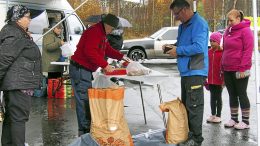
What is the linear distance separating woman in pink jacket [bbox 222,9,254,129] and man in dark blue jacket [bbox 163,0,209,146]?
137 cm

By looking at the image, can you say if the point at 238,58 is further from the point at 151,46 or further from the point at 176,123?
the point at 151,46

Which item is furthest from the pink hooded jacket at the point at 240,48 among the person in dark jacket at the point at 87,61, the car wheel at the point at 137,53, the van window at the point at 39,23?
the car wheel at the point at 137,53

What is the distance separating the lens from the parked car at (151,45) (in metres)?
20.8

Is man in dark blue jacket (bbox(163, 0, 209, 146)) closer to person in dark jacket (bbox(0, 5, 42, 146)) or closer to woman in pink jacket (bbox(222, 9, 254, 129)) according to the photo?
woman in pink jacket (bbox(222, 9, 254, 129))

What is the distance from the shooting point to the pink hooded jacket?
6.62 metres

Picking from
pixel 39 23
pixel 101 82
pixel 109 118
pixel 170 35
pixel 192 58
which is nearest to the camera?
pixel 109 118

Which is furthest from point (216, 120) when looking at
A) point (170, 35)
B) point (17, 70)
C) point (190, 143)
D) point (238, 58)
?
point (170, 35)

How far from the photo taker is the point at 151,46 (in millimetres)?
21125

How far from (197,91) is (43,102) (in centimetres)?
505

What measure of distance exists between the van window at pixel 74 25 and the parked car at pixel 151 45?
24.8ft

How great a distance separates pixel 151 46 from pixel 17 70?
1642 cm

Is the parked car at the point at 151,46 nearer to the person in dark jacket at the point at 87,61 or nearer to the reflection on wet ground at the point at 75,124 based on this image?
the reflection on wet ground at the point at 75,124

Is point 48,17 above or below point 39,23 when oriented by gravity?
above

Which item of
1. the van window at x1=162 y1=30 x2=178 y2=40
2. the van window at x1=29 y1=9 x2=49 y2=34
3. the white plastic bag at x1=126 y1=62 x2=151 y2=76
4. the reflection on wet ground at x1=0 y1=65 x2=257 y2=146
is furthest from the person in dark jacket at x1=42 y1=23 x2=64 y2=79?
the van window at x1=162 y1=30 x2=178 y2=40
